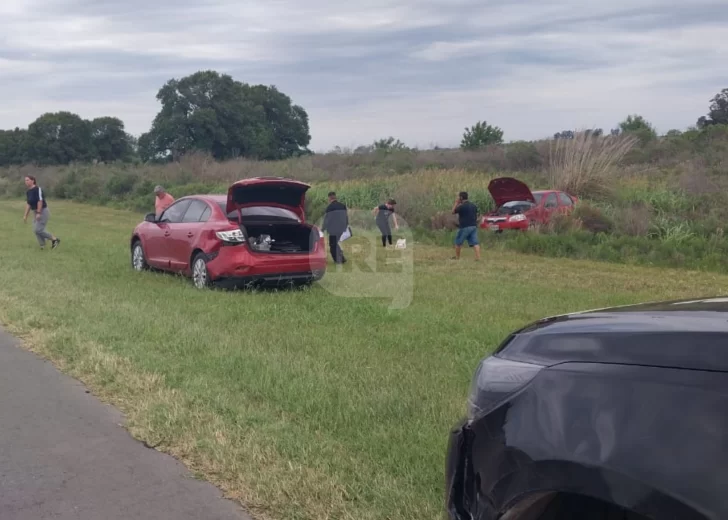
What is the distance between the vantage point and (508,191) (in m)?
21.6

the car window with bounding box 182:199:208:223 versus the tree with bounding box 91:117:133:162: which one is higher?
the tree with bounding box 91:117:133:162

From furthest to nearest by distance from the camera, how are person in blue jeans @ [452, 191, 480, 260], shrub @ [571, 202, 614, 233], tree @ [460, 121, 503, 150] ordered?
tree @ [460, 121, 503, 150] → shrub @ [571, 202, 614, 233] → person in blue jeans @ [452, 191, 480, 260]

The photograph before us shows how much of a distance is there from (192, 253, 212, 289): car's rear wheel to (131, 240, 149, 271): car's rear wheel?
7.37ft

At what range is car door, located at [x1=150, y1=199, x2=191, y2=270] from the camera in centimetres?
1312

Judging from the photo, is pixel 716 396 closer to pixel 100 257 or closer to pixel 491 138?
pixel 100 257

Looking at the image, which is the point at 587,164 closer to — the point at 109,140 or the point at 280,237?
the point at 280,237

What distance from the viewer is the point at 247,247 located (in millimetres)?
11695

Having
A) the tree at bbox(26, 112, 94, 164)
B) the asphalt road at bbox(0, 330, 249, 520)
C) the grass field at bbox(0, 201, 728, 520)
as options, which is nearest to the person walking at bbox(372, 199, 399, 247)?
the grass field at bbox(0, 201, 728, 520)

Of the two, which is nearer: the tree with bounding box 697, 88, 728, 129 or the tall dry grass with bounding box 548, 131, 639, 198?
the tall dry grass with bounding box 548, 131, 639, 198

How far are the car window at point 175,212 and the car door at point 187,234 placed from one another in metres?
0.15

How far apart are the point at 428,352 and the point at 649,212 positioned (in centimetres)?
1424

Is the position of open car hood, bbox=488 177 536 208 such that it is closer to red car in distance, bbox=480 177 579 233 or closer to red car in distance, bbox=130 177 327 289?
red car in distance, bbox=480 177 579 233

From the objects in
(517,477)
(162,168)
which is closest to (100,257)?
(517,477)

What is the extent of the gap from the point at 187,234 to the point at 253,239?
4.20ft
